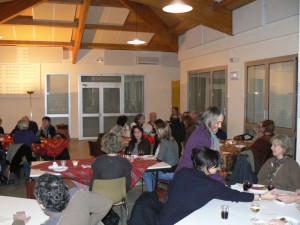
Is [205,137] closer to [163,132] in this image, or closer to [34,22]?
[163,132]

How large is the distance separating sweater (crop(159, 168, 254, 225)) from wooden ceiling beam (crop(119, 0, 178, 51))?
24.2 feet

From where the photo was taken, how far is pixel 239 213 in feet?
9.01

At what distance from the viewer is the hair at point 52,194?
2070mm

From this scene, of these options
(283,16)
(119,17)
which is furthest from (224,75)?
(119,17)

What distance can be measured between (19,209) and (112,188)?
1.08 metres

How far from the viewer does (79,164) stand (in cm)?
476

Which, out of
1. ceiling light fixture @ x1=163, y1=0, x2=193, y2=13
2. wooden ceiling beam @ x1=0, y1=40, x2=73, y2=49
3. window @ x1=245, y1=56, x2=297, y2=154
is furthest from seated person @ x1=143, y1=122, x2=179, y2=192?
wooden ceiling beam @ x1=0, y1=40, x2=73, y2=49

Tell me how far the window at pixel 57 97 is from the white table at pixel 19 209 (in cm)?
936

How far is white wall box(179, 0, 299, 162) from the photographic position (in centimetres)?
633

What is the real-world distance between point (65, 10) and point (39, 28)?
144 centimetres

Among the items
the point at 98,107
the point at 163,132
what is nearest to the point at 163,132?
the point at 163,132

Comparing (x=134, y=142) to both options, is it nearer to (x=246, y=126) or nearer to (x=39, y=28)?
(x=246, y=126)

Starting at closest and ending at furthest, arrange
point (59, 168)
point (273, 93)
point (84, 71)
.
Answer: point (59, 168) → point (273, 93) → point (84, 71)

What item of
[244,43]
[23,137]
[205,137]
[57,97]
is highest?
[244,43]
